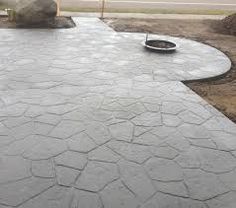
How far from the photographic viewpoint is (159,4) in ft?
58.8

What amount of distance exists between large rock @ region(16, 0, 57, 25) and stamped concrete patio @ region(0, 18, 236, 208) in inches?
122

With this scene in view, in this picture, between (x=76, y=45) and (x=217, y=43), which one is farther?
(x=217, y=43)

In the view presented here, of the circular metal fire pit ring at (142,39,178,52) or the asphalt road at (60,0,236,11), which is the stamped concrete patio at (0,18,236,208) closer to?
the circular metal fire pit ring at (142,39,178,52)

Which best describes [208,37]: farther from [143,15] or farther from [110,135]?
[110,135]

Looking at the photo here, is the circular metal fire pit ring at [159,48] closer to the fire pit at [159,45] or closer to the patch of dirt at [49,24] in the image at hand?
the fire pit at [159,45]

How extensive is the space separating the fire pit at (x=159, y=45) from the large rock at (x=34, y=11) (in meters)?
3.66

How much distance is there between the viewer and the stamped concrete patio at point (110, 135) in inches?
148

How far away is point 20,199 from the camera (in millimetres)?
3574

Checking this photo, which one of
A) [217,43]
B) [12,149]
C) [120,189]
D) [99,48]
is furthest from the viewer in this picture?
[217,43]

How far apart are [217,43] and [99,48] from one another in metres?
3.86

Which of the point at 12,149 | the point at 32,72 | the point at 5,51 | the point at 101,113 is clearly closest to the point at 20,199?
the point at 12,149

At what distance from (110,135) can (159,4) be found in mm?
14396

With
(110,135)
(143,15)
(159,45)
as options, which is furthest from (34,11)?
(110,135)

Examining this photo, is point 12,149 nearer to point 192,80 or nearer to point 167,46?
point 192,80
